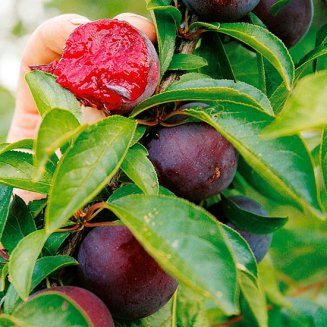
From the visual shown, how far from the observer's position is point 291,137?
523mm

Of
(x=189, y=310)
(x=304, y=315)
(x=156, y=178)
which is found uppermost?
(x=156, y=178)

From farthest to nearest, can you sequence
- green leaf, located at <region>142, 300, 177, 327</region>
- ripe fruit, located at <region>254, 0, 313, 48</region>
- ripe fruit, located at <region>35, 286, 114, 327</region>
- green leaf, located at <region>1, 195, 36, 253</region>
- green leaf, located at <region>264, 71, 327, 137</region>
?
1. ripe fruit, located at <region>254, 0, 313, 48</region>
2. green leaf, located at <region>142, 300, 177, 327</region>
3. green leaf, located at <region>1, 195, 36, 253</region>
4. ripe fruit, located at <region>35, 286, 114, 327</region>
5. green leaf, located at <region>264, 71, 327, 137</region>

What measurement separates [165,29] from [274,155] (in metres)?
0.31

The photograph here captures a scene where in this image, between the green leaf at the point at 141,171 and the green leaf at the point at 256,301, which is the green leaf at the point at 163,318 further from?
the green leaf at the point at 141,171

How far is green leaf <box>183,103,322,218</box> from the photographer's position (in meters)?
0.49

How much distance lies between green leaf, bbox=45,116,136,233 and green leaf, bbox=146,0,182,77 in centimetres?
21

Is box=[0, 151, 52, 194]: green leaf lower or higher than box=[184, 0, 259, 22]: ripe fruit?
lower

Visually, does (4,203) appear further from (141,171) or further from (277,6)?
(277,6)

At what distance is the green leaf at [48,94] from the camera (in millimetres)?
637

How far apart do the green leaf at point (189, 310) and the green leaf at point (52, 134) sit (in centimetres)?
42

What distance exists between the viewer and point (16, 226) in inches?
26.6

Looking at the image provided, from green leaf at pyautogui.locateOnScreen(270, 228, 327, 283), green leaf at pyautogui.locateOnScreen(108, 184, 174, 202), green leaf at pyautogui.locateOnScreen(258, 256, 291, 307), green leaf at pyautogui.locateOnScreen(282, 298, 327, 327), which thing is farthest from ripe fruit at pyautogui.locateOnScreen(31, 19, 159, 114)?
green leaf at pyautogui.locateOnScreen(270, 228, 327, 283)

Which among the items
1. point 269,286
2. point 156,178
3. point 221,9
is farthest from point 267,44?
point 269,286

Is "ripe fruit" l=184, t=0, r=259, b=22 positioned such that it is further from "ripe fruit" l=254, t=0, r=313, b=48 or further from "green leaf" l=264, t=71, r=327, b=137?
"green leaf" l=264, t=71, r=327, b=137
